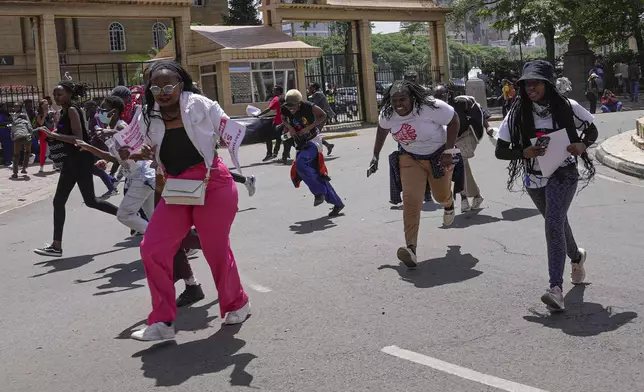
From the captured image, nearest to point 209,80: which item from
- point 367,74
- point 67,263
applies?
point 367,74

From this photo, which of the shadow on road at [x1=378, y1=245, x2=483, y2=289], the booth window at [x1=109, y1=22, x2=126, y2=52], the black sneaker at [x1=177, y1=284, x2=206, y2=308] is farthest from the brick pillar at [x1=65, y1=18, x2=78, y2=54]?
the black sneaker at [x1=177, y1=284, x2=206, y2=308]

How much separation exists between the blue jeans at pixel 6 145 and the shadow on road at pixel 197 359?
18.1 meters

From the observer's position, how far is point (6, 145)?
74.9ft

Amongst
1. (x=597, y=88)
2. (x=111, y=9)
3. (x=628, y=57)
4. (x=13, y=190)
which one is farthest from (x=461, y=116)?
(x=628, y=57)

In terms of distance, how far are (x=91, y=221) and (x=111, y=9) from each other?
1705cm

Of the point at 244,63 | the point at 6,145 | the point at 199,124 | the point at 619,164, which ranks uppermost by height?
the point at 244,63

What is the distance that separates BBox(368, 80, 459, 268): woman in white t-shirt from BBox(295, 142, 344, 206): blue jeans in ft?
10.9

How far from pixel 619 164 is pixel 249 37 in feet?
62.3

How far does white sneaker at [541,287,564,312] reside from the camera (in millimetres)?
6098

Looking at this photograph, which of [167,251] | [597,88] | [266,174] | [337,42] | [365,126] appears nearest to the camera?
[167,251]

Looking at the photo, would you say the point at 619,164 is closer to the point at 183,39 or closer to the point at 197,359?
the point at 197,359

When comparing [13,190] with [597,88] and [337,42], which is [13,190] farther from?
[337,42]

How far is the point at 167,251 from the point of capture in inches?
235

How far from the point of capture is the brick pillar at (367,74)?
1348 inches
